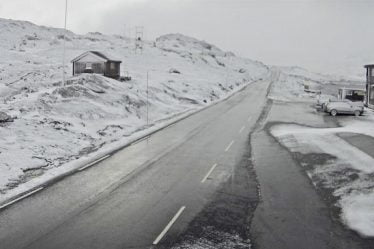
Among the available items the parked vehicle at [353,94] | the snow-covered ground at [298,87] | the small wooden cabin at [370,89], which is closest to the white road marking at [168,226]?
the small wooden cabin at [370,89]

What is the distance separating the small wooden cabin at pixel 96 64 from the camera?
52.2 meters

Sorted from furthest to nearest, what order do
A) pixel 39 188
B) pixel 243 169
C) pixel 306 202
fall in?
pixel 243 169 < pixel 39 188 < pixel 306 202

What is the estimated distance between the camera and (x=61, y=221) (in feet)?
38.9

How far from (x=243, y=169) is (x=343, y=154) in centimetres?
568

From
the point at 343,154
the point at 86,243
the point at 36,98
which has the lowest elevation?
the point at 86,243

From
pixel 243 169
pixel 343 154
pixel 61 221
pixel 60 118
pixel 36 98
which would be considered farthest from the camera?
pixel 36 98

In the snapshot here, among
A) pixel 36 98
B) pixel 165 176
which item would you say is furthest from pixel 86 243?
pixel 36 98

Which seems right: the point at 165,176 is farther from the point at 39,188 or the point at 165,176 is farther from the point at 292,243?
the point at 292,243

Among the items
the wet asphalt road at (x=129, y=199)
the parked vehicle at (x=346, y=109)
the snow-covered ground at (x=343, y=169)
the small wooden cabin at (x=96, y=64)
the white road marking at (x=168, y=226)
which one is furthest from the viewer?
the small wooden cabin at (x=96, y=64)

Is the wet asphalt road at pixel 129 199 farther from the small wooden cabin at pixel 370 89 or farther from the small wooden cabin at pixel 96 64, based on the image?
the small wooden cabin at pixel 370 89

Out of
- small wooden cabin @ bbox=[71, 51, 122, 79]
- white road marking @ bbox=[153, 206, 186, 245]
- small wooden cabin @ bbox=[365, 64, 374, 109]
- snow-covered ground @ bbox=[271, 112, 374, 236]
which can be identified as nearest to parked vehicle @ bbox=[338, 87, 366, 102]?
small wooden cabin @ bbox=[365, 64, 374, 109]

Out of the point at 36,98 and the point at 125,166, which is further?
the point at 36,98

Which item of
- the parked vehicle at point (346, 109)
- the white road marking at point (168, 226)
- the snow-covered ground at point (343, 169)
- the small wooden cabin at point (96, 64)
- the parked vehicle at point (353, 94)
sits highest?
the small wooden cabin at point (96, 64)

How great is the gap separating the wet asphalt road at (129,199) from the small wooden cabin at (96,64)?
3033cm
